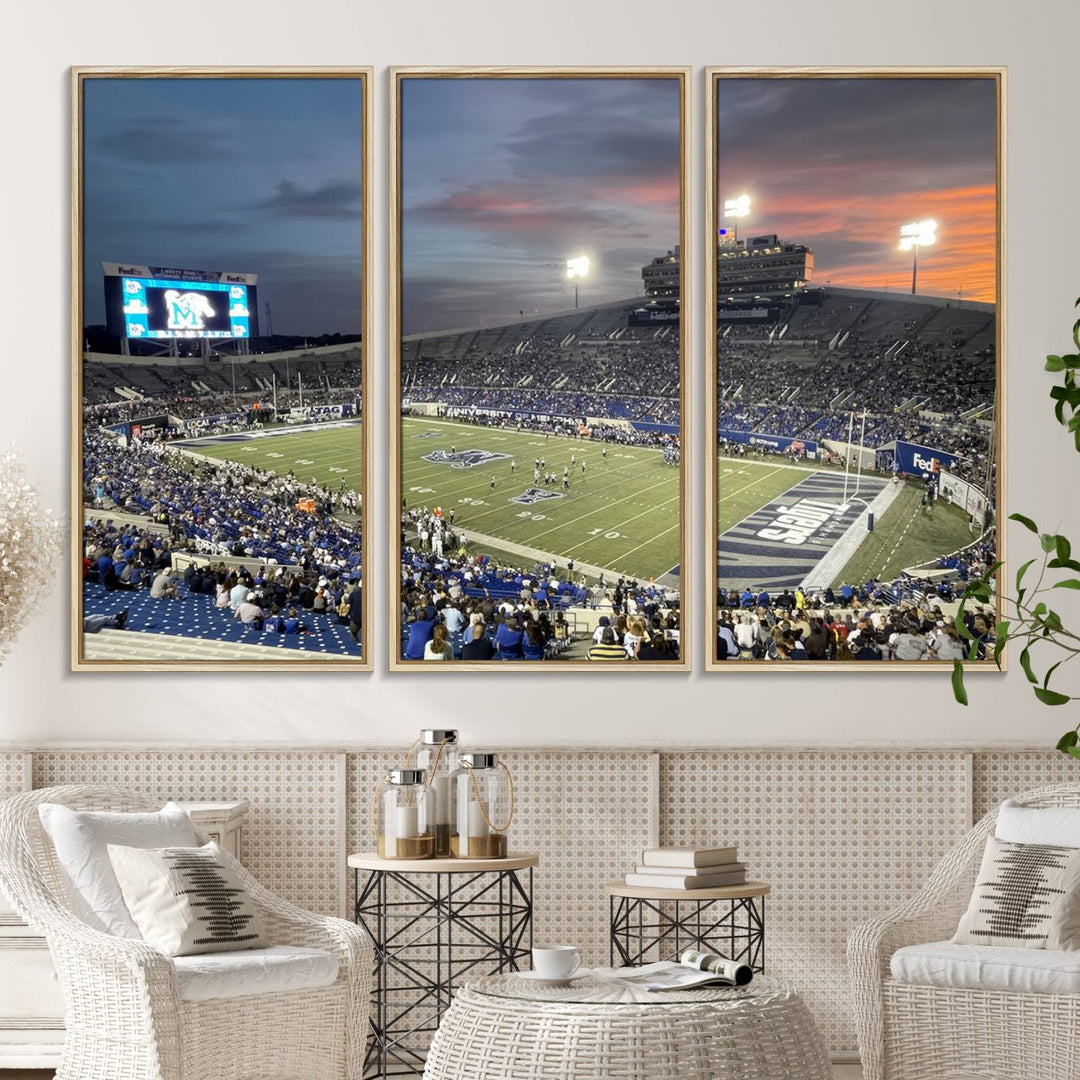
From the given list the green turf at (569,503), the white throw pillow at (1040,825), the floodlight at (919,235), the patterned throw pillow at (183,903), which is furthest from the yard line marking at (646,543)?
the patterned throw pillow at (183,903)

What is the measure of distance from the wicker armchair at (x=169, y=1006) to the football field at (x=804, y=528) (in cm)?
186

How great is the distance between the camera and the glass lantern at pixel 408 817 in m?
3.96

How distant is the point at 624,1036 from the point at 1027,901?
172cm

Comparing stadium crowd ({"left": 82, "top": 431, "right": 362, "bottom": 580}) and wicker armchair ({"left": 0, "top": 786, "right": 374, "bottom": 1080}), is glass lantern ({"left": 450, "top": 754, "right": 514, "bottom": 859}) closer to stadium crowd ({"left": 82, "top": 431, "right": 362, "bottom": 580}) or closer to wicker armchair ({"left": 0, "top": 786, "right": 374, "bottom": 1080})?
wicker armchair ({"left": 0, "top": 786, "right": 374, "bottom": 1080})

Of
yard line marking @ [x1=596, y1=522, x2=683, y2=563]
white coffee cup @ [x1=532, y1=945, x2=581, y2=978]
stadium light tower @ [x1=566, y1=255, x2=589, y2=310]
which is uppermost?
stadium light tower @ [x1=566, y1=255, x2=589, y2=310]

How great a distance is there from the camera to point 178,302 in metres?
4.72

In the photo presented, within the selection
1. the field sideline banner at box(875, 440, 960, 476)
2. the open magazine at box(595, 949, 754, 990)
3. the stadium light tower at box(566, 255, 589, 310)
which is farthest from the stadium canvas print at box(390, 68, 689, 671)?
the open magazine at box(595, 949, 754, 990)

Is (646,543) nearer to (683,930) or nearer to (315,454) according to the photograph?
(315,454)

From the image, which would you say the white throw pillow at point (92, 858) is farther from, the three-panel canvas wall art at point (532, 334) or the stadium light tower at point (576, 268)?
the stadium light tower at point (576, 268)

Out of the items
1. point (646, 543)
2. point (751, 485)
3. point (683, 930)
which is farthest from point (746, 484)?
point (683, 930)

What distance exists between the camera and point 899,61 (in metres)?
4.71

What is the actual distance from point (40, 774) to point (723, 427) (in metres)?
2.64

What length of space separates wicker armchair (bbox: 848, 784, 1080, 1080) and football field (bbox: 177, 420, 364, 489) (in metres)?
Result: 2.27

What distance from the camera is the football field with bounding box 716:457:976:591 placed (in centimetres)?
469
